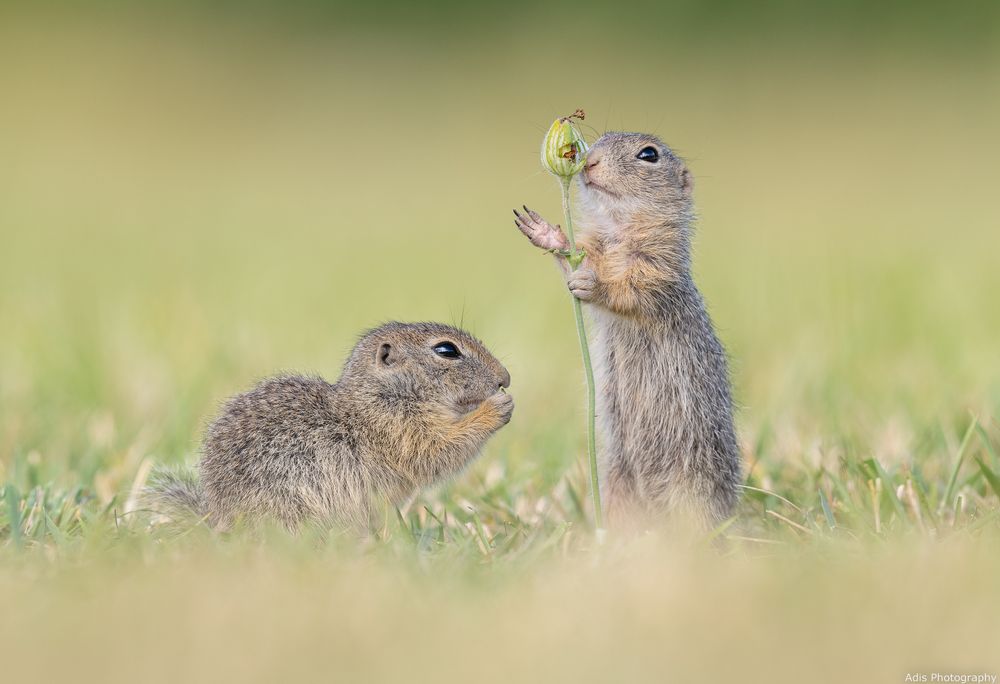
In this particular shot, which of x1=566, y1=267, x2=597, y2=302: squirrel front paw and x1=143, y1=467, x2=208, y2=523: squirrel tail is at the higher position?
x1=566, y1=267, x2=597, y2=302: squirrel front paw

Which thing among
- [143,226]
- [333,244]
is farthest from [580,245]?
[143,226]

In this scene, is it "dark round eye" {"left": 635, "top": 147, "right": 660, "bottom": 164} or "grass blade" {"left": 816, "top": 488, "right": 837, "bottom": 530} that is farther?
"dark round eye" {"left": 635, "top": 147, "right": 660, "bottom": 164}

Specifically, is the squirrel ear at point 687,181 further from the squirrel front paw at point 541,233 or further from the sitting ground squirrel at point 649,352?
the squirrel front paw at point 541,233

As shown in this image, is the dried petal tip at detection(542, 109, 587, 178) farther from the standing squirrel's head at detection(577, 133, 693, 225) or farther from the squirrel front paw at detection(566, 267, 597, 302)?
the standing squirrel's head at detection(577, 133, 693, 225)

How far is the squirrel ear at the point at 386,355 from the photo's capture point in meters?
4.98

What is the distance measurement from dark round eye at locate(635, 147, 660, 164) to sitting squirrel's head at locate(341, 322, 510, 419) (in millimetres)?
984

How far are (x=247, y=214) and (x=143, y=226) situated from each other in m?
1.50

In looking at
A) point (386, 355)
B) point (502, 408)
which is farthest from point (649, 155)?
point (386, 355)

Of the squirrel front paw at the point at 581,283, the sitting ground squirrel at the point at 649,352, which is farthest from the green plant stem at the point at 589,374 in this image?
the sitting ground squirrel at the point at 649,352

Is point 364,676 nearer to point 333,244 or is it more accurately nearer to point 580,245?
point 580,245

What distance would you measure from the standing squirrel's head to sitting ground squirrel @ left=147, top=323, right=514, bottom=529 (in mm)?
756

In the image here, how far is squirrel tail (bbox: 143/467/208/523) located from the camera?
4.47 metres

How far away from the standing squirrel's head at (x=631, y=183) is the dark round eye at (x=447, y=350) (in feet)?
2.55

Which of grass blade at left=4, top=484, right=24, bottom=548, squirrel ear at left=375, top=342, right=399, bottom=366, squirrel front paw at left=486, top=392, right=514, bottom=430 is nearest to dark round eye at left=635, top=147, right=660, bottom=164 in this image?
squirrel front paw at left=486, top=392, right=514, bottom=430
